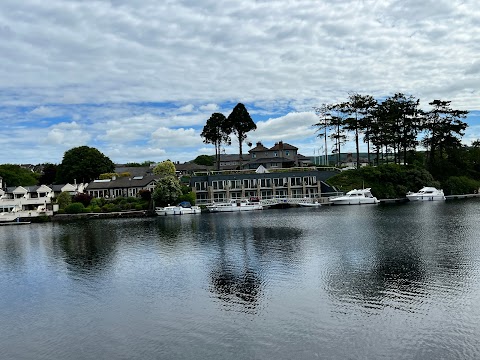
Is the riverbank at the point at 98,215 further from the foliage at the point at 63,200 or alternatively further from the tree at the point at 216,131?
the tree at the point at 216,131

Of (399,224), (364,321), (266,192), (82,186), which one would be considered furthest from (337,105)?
(364,321)

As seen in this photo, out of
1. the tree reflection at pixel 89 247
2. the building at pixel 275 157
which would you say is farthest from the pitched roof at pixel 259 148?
the tree reflection at pixel 89 247

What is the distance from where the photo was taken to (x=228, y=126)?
99688 millimetres

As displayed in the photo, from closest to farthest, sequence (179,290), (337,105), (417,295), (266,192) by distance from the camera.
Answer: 1. (417,295)
2. (179,290)
3. (266,192)
4. (337,105)

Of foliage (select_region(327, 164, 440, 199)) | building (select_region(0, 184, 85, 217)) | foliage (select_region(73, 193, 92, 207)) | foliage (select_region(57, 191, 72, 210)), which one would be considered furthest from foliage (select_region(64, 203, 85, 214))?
foliage (select_region(327, 164, 440, 199))

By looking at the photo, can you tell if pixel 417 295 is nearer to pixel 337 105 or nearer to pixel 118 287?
pixel 118 287

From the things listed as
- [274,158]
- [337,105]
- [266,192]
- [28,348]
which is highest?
[337,105]

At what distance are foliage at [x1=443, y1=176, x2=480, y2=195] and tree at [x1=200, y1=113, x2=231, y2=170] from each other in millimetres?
51813

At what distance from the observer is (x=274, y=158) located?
111938mm

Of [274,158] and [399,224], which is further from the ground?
[274,158]

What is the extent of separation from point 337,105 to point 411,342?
88621 mm

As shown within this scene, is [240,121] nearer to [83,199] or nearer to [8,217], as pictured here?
[83,199]

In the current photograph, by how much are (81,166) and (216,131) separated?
37.8 metres

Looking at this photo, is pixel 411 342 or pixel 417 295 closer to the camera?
pixel 411 342
